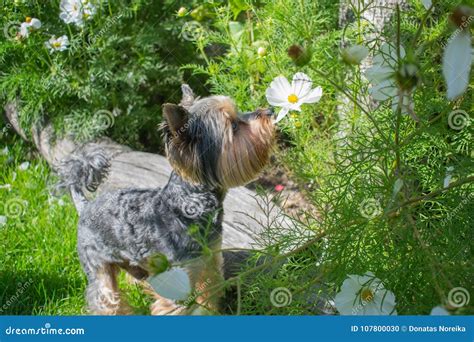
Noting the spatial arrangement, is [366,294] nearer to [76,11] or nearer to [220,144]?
[220,144]

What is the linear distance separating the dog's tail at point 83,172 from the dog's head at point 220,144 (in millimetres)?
497

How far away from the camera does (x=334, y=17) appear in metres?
4.51

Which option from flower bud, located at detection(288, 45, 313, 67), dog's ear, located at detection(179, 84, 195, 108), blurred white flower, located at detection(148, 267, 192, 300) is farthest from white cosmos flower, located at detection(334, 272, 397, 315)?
dog's ear, located at detection(179, 84, 195, 108)

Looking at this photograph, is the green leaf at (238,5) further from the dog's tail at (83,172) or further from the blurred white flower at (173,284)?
the blurred white flower at (173,284)

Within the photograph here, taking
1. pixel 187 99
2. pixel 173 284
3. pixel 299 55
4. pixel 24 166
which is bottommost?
pixel 173 284

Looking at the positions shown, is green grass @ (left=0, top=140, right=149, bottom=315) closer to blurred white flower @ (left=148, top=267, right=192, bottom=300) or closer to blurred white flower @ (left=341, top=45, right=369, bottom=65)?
blurred white flower @ (left=148, top=267, right=192, bottom=300)

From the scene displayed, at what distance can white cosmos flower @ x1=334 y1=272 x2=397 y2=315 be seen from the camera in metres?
1.90

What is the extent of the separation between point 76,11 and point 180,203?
1989mm

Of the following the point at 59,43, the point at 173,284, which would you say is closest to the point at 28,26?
the point at 59,43

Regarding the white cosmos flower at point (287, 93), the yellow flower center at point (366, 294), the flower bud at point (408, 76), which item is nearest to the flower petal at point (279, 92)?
the white cosmos flower at point (287, 93)

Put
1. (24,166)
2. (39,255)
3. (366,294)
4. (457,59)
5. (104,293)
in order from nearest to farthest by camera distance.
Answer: (457,59), (366,294), (104,293), (39,255), (24,166)

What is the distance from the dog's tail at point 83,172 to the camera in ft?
11.3

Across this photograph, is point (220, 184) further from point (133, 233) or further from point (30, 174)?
point (30, 174)

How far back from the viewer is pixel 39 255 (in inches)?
155
